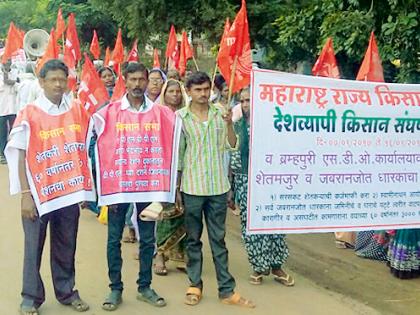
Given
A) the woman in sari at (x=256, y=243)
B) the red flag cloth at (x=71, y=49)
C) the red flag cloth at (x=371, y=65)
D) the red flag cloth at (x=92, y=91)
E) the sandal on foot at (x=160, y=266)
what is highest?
the red flag cloth at (x=71, y=49)

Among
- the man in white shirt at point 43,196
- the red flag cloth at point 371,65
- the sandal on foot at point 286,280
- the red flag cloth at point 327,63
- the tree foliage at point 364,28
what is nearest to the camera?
the man in white shirt at point 43,196

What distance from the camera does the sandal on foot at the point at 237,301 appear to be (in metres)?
4.70

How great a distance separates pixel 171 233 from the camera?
18.1 feet

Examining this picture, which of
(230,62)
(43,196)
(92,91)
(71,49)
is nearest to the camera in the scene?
(43,196)

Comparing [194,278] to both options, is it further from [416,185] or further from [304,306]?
[416,185]

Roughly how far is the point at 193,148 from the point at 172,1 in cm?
751

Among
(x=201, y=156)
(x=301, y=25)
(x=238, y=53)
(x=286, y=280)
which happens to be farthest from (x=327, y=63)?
(x=201, y=156)

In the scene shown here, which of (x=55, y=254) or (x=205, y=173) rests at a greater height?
(x=205, y=173)

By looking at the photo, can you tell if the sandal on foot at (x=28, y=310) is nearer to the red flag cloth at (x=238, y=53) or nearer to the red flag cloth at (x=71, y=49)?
the red flag cloth at (x=238, y=53)

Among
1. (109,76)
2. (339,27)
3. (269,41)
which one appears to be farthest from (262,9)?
(339,27)

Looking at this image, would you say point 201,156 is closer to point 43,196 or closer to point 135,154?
point 135,154

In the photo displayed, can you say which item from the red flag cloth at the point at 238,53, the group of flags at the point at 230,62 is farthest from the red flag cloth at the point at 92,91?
the red flag cloth at the point at 238,53

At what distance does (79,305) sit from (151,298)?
0.52 metres

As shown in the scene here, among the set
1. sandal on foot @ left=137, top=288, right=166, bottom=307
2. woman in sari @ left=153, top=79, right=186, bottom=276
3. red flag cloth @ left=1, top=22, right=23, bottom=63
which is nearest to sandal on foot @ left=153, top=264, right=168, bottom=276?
woman in sari @ left=153, top=79, right=186, bottom=276
